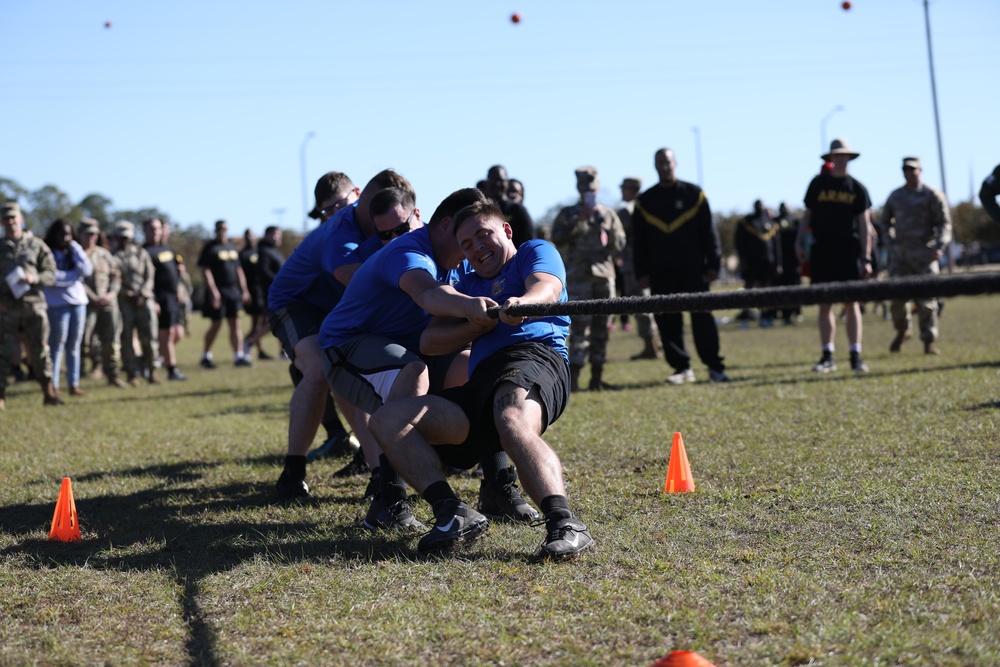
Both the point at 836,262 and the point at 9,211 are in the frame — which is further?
the point at 9,211

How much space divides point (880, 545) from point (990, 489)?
122cm

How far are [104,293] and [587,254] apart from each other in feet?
22.4

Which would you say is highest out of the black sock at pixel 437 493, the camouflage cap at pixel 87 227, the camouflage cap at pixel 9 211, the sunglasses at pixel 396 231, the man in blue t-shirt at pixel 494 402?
the camouflage cap at pixel 9 211

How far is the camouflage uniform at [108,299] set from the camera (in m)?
13.8

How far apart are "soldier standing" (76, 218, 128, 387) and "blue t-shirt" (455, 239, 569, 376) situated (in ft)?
32.7

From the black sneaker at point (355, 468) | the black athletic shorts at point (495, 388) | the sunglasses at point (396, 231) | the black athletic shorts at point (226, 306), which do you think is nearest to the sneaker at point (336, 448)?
the black sneaker at point (355, 468)

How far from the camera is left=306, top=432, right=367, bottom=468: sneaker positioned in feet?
25.4

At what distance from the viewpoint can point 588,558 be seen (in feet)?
14.5

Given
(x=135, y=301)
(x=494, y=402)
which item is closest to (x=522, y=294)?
(x=494, y=402)

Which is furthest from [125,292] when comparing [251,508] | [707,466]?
[707,466]

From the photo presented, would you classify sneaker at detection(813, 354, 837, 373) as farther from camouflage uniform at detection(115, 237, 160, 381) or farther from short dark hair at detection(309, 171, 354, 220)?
camouflage uniform at detection(115, 237, 160, 381)

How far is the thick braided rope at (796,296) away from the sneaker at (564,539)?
2.97 ft

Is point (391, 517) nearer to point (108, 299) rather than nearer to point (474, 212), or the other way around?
point (474, 212)

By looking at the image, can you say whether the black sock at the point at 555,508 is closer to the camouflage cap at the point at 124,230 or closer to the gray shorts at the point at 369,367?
the gray shorts at the point at 369,367
